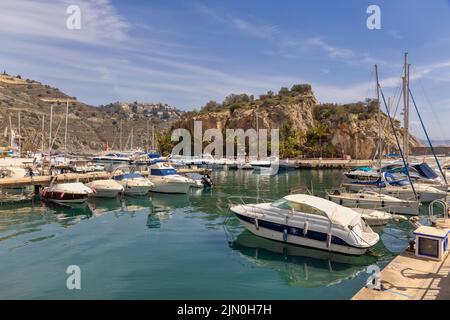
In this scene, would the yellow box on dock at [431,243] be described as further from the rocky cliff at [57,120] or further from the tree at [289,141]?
the rocky cliff at [57,120]

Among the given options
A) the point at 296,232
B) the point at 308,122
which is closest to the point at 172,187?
the point at 296,232

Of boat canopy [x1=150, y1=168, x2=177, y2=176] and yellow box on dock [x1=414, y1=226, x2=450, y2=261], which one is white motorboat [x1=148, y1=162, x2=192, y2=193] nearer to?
boat canopy [x1=150, y1=168, x2=177, y2=176]

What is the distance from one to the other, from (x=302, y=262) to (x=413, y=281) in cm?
504

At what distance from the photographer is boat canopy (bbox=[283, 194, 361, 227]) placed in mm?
15266

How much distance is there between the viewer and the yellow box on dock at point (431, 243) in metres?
12.0

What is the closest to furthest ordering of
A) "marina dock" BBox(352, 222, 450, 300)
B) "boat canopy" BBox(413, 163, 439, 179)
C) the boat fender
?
1. "marina dock" BBox(352, 222, 450, 300)
2. the boat fender
3. "boat canopy" BBox(413, 163, 439, 179)

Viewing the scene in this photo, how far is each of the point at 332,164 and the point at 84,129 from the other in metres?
110

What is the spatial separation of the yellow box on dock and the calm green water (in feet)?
7.51

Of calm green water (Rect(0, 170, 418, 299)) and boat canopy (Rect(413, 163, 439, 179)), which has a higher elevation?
boat canopy (Rect(413, 163, 439, 179))

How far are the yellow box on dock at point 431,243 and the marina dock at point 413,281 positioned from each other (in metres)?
0.25

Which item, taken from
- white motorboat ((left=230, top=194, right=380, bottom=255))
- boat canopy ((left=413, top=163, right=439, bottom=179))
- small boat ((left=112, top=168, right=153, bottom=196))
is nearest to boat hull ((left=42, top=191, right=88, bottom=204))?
small boat ((left=112, top=168, right=153, bottom=196))

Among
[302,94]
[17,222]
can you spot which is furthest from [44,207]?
[302,94]
